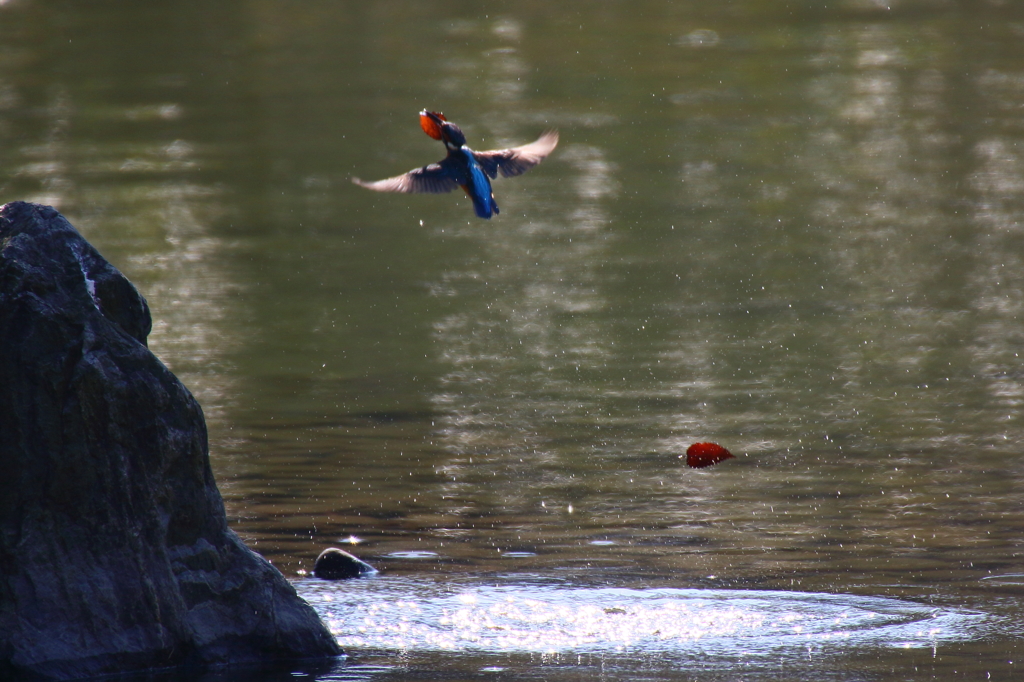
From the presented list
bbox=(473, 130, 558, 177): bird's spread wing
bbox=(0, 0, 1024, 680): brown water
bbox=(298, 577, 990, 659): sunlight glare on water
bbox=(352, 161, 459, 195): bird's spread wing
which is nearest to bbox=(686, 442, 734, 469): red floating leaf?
bbox=(0, 0, 1024, 680): brown water

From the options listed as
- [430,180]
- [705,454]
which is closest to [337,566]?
[430,180]

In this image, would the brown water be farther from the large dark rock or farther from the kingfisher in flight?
the kingfisher in flight

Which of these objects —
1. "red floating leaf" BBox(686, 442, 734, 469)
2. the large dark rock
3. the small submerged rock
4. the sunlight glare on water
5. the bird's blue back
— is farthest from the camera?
"red floating leaf" BBox(686, 442, 734, 469)

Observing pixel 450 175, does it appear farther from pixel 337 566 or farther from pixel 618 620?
pixel 618 620

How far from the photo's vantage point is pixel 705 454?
695 cm

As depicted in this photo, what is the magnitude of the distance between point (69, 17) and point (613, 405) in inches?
720

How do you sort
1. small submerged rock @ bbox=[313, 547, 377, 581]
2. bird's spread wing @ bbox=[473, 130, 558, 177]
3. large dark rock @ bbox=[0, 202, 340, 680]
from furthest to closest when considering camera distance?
bird's spread wing @ bbox=[473, 130, 558, 177] → small submerged rock @ bbox=[313, 547, 377, 581] → large dark rock @ bbox=[0, 202, 340, 680]

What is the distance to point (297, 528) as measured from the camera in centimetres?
650

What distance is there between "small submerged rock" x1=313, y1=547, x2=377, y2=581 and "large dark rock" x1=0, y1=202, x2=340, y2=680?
716 millimetres

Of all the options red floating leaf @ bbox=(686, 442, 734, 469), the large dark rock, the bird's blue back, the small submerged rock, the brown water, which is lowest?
the brown water

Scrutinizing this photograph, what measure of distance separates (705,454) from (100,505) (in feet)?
9.66

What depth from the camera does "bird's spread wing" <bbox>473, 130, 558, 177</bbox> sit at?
6273 mm

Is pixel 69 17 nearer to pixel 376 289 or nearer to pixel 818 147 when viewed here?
pixel 818 147

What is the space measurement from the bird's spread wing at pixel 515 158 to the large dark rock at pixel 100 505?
5.69ft
